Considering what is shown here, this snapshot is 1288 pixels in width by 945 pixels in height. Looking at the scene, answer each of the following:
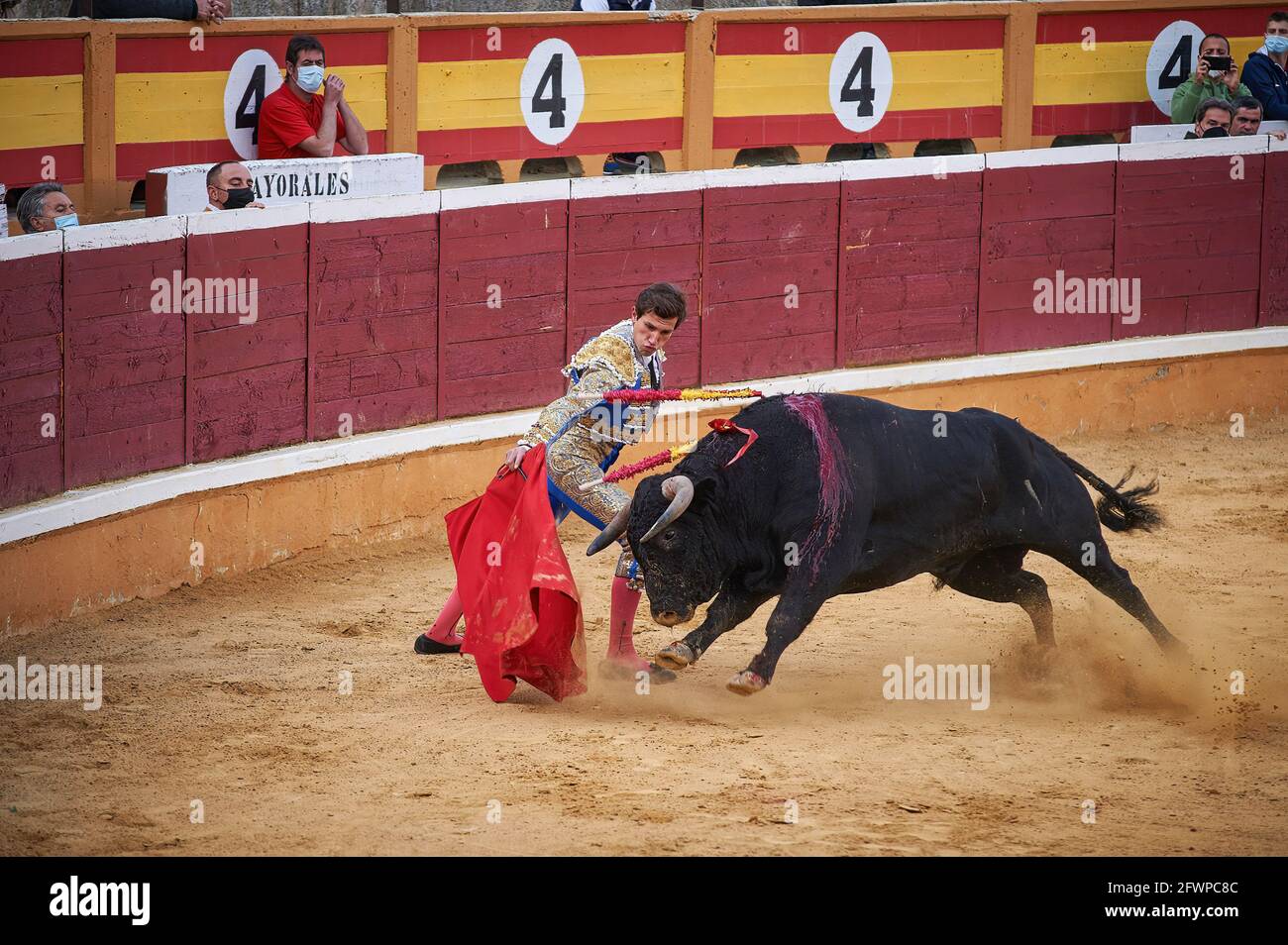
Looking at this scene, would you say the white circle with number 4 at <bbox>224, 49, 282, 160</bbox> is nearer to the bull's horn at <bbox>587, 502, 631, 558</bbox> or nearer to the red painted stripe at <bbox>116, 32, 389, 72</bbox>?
the red painted stripe at <bbox>116, 32, 389, 72</bbox>

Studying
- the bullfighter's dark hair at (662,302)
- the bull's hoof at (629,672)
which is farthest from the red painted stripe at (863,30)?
the bull's hoof at (629,672)

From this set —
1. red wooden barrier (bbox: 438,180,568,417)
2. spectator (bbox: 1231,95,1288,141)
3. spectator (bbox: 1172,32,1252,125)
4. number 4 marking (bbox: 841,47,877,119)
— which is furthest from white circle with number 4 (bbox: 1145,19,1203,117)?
red wooden barrier (bbox: 438,180,568,417)

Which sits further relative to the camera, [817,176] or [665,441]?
[817,176]

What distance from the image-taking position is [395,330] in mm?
7922

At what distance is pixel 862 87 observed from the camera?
10383 millimetres

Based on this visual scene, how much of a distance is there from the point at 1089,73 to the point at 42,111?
6128mm

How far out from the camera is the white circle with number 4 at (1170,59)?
36.7ft

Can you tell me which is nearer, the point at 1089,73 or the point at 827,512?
the point at 827,512

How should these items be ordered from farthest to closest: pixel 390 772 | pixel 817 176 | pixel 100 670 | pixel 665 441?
1. pixel 817 176
2. pixel 665 441
3. pixel 100 670
4. pixel 390 772

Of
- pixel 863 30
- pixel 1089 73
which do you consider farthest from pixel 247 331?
pixel 1089 73

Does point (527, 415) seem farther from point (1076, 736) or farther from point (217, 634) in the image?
point (1076, 736)

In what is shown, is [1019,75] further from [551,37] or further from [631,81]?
[551,37]

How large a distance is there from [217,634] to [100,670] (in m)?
0.59

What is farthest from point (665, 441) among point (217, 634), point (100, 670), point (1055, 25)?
point (1055, 25)
